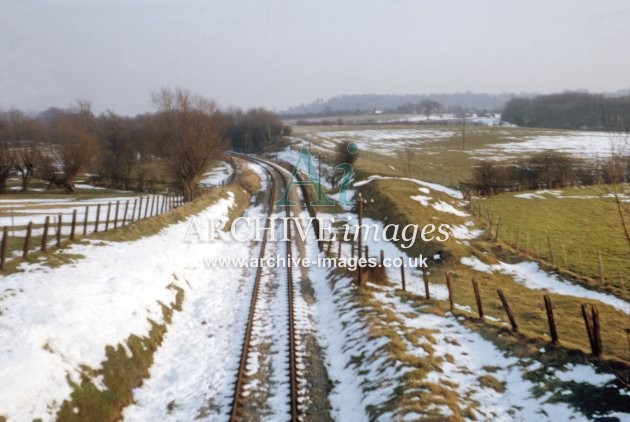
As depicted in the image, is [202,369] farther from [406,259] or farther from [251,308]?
[406,259]

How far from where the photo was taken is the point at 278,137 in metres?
112

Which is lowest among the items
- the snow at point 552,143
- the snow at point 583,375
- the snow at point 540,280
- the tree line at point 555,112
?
the snow at point 540,280

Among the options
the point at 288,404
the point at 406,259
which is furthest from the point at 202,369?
the point at 406,259

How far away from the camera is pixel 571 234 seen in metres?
32.9

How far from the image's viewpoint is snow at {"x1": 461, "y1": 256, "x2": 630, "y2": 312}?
20266 millimetres

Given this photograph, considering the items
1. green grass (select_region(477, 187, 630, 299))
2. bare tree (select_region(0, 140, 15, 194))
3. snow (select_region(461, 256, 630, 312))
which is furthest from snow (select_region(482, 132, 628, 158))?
bare tree (select_region(0, 140, 15, 194))

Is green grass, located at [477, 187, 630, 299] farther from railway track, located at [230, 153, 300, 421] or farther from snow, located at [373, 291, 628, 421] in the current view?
railway track, located at [230, 153, 300, 421]

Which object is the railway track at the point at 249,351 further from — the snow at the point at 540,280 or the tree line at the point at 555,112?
the tree line at the point at 555,112

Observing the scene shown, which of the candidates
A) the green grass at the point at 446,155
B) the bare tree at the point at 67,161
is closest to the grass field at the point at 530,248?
the green grass at the point at 446,155

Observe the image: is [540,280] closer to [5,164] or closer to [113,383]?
[113,383]

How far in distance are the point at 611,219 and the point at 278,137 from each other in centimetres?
8431

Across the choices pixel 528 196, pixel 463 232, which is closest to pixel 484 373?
pixel 463 232

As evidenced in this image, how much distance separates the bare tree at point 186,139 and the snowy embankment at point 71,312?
27188mm

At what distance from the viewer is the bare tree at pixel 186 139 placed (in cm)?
4638
